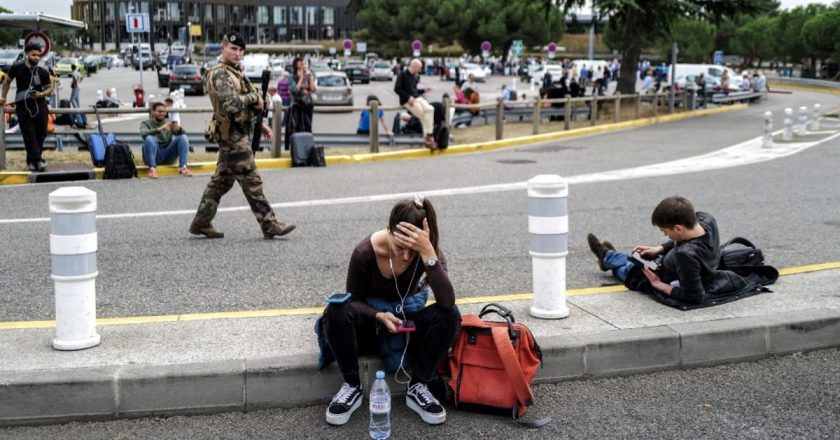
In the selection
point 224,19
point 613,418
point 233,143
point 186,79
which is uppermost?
point 224,19

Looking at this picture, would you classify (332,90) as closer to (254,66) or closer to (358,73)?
(254,66)

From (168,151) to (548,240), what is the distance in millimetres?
10123

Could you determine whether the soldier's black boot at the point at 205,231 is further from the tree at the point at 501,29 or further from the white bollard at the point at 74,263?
the tree at the point at 501,29

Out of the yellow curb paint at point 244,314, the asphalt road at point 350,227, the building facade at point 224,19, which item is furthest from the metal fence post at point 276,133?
the building facade at point 224,19

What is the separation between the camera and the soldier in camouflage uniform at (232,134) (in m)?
8.45

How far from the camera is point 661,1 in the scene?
29094 millimetres

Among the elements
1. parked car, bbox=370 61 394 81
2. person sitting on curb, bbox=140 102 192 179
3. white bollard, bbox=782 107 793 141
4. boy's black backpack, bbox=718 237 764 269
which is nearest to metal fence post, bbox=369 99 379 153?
person sitting on curb, bbox=140 102 192 179

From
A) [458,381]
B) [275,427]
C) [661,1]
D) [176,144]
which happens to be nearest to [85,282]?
[275,427]

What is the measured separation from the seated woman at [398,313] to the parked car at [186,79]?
41.2 metres

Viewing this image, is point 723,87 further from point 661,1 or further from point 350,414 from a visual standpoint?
point 350,414

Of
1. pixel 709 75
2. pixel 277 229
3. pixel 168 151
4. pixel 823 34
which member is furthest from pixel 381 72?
pixel 277 229

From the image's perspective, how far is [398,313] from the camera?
5.00m

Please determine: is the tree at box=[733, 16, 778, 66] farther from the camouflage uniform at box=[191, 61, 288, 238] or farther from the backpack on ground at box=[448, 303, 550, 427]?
the backpack on ground at box=[448, 303, 550, 427]

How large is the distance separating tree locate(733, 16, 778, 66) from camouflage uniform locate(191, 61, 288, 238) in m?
85.8
